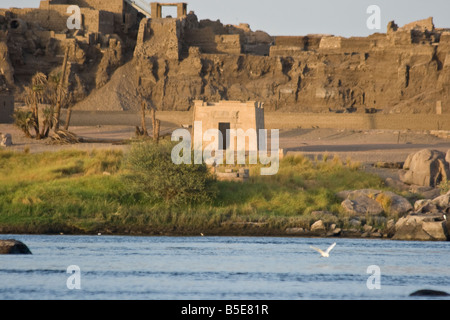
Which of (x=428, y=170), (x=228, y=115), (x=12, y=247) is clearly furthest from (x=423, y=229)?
(x=228, y=115)

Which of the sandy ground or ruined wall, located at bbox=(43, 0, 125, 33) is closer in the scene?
the sandy ground

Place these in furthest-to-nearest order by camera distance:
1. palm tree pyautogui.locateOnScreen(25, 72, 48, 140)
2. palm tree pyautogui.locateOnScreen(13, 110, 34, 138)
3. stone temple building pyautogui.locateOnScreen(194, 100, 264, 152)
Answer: palm tree pyautogui.locateOnScreen(25, 72, 48, 140), palm tree pyautogui.locateOnScreen(13, 110, 34, 138), stone temple building pyautogui.locateOnScreen(194, 100, 264, 152)

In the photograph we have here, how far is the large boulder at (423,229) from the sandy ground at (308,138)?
11804 millimetres

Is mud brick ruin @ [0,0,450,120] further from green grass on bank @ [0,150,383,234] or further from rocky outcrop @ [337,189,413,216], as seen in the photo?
rocky outcrop @ [337,189,413,216]

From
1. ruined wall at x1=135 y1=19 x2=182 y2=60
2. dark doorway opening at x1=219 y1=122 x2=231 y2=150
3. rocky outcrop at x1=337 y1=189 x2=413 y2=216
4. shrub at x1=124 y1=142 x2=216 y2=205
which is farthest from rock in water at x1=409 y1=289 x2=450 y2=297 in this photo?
ruined wall at x1=135 y1=19 x2=182 y2=60

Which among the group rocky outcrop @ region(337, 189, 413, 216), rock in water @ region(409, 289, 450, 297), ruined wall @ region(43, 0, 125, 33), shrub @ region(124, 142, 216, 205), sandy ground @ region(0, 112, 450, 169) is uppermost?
ruined wall @ region(43, 0, 125, 33)

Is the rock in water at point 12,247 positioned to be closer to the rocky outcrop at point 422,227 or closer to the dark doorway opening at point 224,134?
the rocky outcrop at point 422,227

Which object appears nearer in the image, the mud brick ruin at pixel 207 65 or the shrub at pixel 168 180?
the shrub at pixel 168 180

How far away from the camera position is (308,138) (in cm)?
5672

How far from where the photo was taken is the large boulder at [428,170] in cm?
3759

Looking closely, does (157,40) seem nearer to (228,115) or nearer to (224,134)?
(224,134)

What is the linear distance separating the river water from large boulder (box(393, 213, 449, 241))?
620 millimetres

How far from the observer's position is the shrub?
33.3 meters

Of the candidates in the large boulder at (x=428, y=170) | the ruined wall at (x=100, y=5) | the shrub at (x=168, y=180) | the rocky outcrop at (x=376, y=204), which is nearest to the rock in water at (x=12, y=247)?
the shrub at (x=168, y=180)
